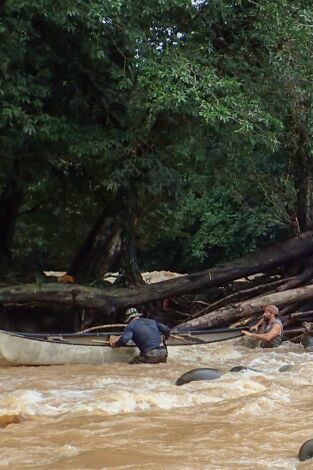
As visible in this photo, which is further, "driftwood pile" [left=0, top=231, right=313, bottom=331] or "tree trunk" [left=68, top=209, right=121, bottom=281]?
"tree trunk" [left=68, top=209, right=121, bottom=281]

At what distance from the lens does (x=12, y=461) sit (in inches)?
217

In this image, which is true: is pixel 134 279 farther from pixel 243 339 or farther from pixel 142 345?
pixel 142 345

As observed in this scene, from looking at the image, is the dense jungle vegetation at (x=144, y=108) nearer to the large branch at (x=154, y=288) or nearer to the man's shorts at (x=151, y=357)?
the large branch at (x=154, y=288)

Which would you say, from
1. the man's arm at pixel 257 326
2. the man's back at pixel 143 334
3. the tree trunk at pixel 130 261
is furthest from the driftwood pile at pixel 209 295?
the man's back at pixel 143 334

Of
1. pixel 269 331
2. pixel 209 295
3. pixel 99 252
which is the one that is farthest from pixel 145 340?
pixel 99 252

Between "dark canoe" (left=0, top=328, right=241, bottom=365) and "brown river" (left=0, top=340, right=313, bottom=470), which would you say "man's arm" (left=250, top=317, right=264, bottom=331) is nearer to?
"brown river" (left=0, top=340, right=313, bottom=470)

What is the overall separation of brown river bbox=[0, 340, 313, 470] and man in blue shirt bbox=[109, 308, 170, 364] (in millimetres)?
185

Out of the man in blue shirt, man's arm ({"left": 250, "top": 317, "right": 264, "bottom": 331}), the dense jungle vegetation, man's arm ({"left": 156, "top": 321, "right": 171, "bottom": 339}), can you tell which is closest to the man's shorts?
the man in blue shirt

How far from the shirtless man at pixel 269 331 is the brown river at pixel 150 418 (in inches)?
56.3

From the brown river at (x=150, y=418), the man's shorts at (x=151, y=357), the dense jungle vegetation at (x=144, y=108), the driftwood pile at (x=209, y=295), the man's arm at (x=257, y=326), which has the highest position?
the dense jungle vegetation at (x=144, y=108)

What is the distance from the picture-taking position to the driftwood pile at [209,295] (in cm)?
1328

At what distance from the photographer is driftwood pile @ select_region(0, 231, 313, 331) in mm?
13281

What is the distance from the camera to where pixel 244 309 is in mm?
13656

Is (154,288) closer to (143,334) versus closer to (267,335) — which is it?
(267,335)
